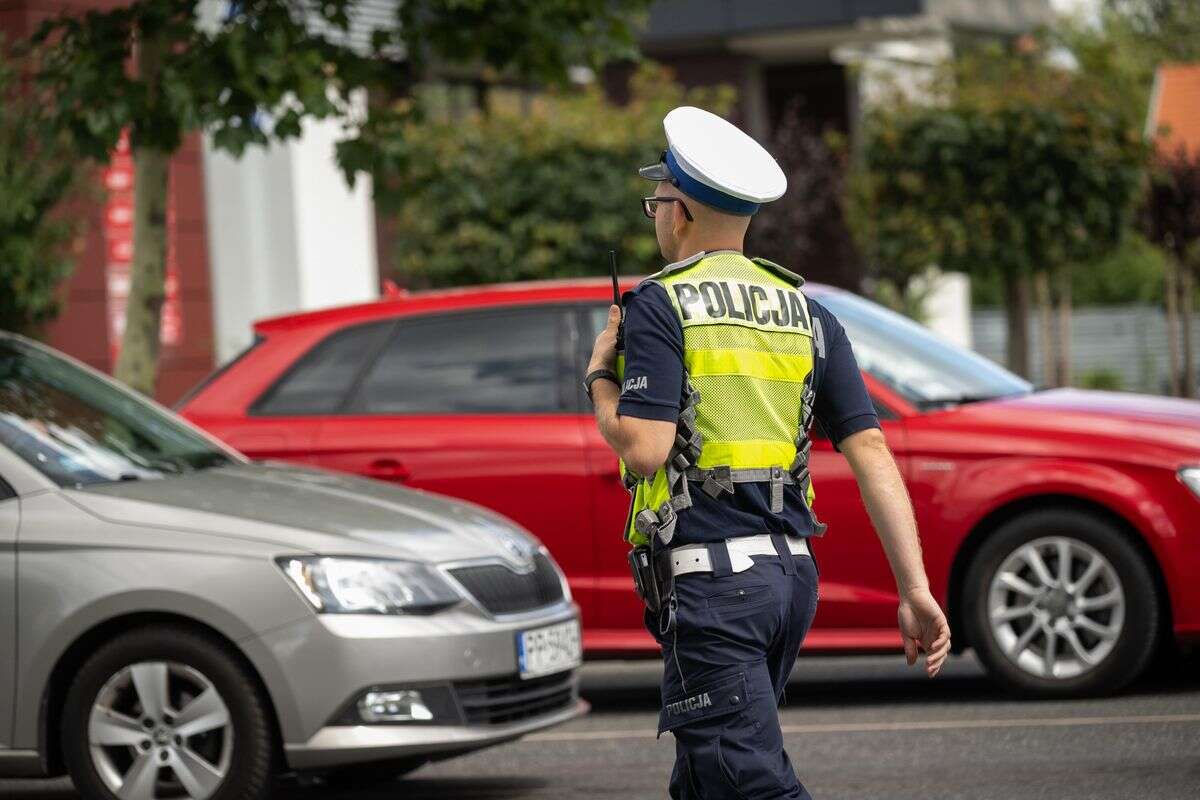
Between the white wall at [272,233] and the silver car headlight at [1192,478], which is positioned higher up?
the white wall at [272,233]

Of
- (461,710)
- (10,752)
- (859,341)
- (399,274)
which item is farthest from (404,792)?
(399,274)

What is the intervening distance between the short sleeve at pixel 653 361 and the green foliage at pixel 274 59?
543 centimetres

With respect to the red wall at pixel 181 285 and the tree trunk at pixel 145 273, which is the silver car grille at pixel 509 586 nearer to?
the tree trunk at pixel 145 273

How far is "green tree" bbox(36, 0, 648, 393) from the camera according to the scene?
9.01 metres

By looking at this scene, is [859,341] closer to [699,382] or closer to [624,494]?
[624,494]

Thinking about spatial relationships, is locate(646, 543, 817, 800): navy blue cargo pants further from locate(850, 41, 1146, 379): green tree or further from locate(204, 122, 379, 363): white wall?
locate(850, 41, 1146, 379): green tree

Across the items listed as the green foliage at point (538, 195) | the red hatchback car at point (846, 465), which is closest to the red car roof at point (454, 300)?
the red hatchback car at point (846, 465)

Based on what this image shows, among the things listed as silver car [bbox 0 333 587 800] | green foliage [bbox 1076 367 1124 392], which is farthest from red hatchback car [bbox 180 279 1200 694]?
green foliage [bbox 1076 367 1124 392]

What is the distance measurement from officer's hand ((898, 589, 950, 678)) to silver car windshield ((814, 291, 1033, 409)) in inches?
162

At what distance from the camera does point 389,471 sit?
810 cm

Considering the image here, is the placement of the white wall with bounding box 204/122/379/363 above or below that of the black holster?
above

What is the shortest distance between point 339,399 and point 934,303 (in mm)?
20138

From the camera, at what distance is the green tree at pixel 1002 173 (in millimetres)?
18484

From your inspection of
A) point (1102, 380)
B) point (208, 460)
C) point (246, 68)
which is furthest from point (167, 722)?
point (1102, 380)
